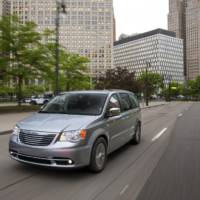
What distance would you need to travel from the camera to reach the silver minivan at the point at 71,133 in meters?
4.61

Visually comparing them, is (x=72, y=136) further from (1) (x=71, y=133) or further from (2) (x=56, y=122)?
(2) (x=56, y=122)

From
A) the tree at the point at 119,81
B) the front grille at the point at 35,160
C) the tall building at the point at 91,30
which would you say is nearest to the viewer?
the front grille at the point at 35,160

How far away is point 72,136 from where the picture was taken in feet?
15.3

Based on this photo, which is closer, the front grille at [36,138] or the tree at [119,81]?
the front grille at [36,138]

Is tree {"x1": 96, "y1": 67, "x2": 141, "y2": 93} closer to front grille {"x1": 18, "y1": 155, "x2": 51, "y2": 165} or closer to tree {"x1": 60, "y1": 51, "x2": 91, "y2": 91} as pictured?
tree {"x1": 60, "y1": 51, "x2": 91, "y2": 91}

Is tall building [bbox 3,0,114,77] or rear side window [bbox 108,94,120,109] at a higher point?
tall building [bbox 3,0,114,77]

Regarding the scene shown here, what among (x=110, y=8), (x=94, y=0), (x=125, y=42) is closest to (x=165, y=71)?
(x=125, y=42)

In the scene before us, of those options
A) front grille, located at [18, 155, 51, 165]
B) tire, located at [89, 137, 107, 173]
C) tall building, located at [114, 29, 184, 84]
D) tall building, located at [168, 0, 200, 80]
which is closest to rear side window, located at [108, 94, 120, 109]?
tire, located at [89, 137, 107, 173]

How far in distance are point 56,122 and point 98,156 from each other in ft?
3.72

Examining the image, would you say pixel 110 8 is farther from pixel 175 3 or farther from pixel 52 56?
pixel 52 56

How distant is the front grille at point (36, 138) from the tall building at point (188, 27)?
178371 mm

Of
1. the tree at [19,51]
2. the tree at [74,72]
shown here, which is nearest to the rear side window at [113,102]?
the tree at [19,51]

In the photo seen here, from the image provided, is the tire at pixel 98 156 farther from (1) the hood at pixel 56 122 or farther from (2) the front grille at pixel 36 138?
(2) the front grille at pixel 36 138

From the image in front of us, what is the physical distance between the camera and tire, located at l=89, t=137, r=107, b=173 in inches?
197
